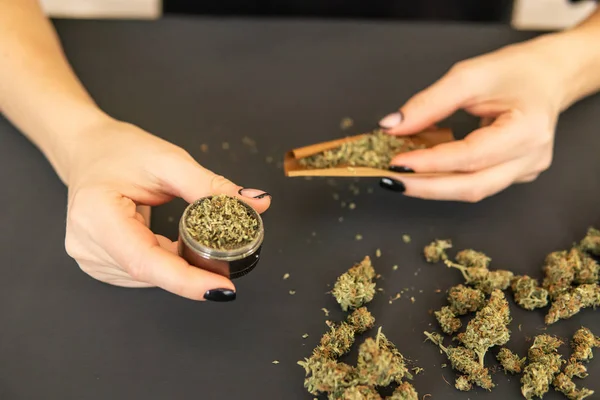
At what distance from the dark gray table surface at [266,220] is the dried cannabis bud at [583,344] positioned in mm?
30

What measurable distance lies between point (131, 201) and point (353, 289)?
48cm

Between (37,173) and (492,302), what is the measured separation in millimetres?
A: 1082

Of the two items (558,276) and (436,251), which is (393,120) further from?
(558,276)

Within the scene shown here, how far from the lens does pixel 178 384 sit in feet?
3.62

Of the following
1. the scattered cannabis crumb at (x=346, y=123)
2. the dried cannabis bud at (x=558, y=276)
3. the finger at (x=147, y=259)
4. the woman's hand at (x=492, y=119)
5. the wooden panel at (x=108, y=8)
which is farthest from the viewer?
the wooden panel at (x=108, y=8)

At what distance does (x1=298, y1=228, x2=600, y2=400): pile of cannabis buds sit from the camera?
3.47ft

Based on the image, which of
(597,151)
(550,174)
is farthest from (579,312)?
(597,151)

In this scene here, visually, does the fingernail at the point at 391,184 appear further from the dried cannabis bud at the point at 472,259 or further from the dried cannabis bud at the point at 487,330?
the dried cannabis bud at the point at 487,330

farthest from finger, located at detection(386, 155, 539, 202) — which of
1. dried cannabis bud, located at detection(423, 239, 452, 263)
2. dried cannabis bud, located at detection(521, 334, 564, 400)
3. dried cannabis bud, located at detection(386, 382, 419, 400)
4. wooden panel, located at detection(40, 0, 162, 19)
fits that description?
wooden panel, located at detection(40, 0, 162, 19)

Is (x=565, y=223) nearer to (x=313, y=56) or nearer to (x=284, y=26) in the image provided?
(x=313, y=56)

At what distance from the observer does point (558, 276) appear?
126 centimetres

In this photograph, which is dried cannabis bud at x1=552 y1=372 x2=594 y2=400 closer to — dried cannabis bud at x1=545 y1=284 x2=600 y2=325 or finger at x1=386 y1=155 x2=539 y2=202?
dried cannabis bud at x1=545 y1=284 x2=600 y2=325

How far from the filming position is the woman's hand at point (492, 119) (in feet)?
4.43

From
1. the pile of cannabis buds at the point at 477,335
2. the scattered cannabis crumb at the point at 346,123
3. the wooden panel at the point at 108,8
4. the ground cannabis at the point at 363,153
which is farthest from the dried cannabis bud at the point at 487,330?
the wooden panel at the point at 108,8
